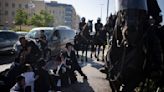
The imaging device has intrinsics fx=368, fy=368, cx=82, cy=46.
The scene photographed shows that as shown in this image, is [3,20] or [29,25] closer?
[29,25]

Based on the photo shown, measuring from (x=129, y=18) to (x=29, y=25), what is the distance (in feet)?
311

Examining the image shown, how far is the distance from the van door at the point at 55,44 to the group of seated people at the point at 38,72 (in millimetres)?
7540

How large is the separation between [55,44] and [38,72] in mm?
12177

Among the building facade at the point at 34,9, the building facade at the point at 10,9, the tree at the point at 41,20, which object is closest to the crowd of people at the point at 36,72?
the tree at the point at 41,20

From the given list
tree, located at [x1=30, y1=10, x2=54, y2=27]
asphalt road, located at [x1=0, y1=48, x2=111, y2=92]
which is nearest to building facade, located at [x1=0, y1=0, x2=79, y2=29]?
tree, located at [x1=30, y1=10, x2=54, y2=27]

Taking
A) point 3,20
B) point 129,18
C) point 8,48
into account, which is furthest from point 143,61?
point 3,20

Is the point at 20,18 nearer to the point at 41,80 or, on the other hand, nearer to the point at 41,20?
the point at 41,20

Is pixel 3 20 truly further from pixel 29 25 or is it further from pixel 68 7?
pixel 68 7

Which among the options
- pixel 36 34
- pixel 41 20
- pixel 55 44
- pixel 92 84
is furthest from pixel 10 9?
pixel 92 84

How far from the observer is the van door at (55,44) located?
20156 mm

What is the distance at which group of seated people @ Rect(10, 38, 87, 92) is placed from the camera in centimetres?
786

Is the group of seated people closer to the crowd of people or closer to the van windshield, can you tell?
the crowd of people

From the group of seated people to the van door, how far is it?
754 cm

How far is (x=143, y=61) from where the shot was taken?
20.8ft
